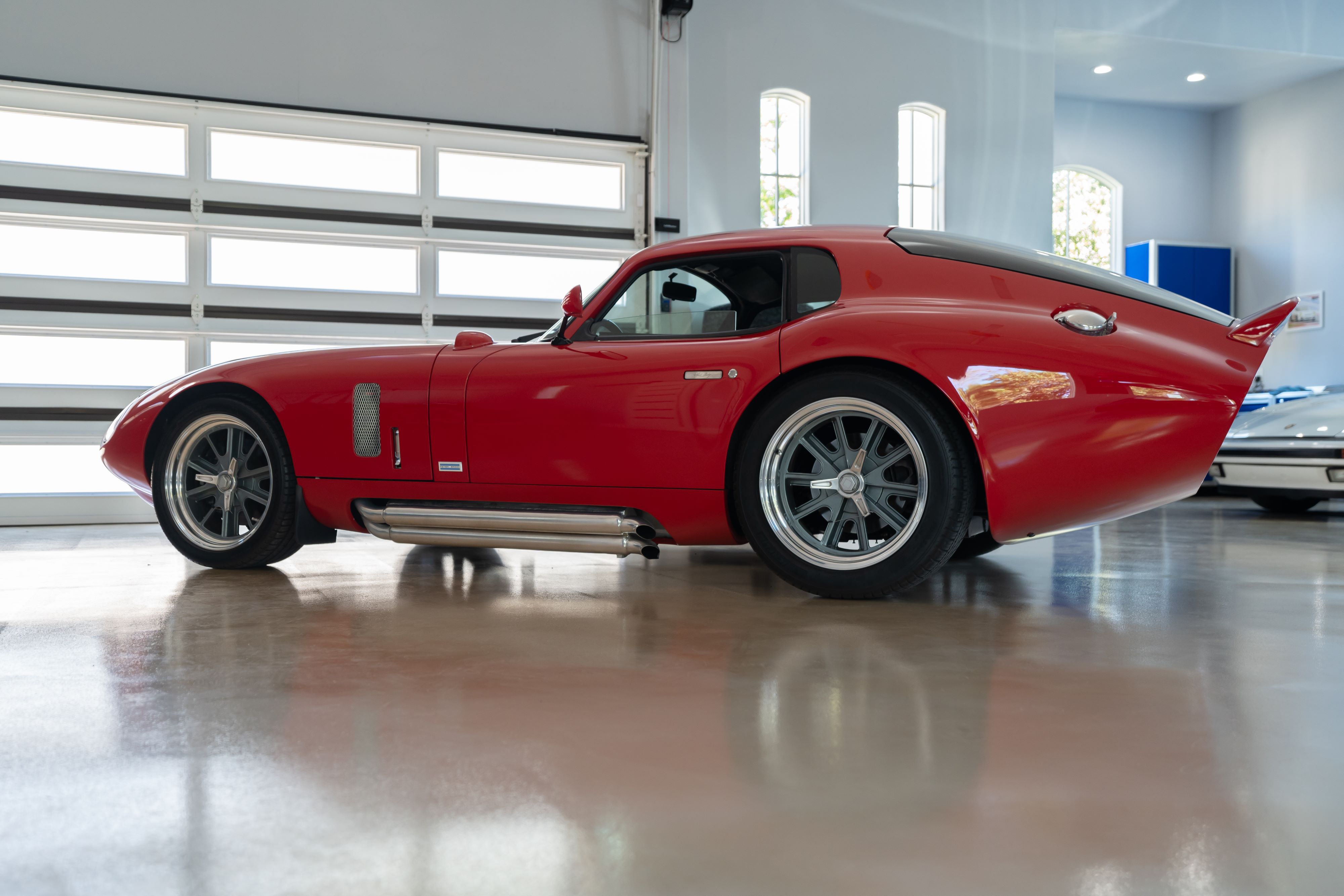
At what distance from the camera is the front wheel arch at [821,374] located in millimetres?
3094

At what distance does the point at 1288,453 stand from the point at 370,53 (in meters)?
7.47

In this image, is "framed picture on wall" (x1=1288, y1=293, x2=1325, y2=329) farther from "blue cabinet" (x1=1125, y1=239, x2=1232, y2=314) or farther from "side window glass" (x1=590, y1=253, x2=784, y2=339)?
"side window glass" (x1=590, y1=253, x2=784, y2=339)

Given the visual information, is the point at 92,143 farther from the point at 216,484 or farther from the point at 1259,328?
the point at 1259,328

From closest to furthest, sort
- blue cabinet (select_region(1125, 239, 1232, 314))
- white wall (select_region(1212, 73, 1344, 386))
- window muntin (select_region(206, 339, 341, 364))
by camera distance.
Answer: window muntin (select_region(206, 339, 341, 364)) < white wall (select_region(1212, 73, 1344, 386)) < blue cabinet (select_region(1125, 239, 1232, 314))

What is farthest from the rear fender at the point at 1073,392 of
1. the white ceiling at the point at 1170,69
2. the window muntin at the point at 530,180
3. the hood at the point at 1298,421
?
the white ceiling at the point at 1170,69

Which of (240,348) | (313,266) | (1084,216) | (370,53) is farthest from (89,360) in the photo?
(1084,216)

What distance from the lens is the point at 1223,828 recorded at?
4.47 ft

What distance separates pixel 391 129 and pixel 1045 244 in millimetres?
6737

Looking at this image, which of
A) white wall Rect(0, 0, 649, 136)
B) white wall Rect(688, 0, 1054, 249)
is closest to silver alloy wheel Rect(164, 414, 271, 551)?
white wall Rect(0, 0, 649, 136)

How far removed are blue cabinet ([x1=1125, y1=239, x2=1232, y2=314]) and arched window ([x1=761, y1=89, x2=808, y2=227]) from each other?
7.85m

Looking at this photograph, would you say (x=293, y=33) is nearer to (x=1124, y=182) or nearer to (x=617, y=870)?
(x=617, y=870)

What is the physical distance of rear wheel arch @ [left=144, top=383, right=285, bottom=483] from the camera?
3.98 metres

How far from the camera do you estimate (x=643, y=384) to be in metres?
3.38

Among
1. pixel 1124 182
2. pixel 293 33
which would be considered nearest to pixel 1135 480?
pixel 293 33
